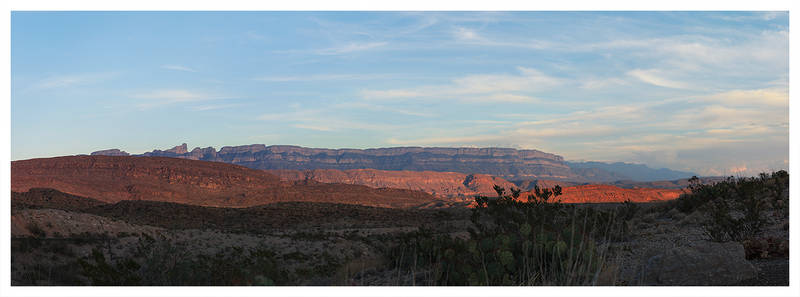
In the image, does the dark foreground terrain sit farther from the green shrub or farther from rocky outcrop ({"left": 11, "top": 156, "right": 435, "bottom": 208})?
rocky outcrop ({"left": 11, "top": 156, "right": 435, "bottom": 208})

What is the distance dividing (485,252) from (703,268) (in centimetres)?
296

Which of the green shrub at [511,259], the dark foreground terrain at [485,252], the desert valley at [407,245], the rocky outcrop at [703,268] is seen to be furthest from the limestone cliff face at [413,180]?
the rocky outcrop at [703,268]

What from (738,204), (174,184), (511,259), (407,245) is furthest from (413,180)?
(511,259)

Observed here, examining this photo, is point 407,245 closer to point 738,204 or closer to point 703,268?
point 703,268

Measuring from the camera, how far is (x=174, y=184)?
75812mm

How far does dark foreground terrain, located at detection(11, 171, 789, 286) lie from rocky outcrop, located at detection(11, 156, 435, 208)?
4660cm

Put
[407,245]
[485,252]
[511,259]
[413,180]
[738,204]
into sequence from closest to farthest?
1. [511,259]
2. [485,252]
3. [407,245]
4. [738,204]
5. [413,180]

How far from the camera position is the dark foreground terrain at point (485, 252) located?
24.6 ft

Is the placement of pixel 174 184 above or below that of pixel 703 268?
below

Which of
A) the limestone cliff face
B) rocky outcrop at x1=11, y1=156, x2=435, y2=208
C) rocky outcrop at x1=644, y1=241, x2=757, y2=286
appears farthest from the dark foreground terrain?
the limestone cliff face

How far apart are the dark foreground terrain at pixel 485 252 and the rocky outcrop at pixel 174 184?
46.6 m

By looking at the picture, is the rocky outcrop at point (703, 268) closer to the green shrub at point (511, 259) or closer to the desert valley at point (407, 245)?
the desert valley at point (407, 245)
